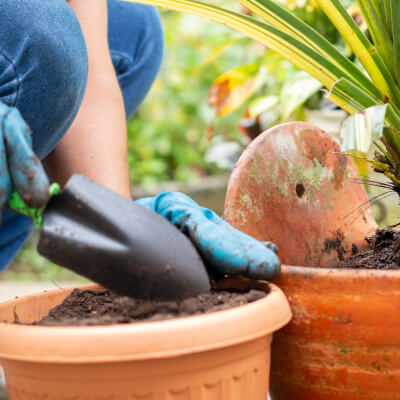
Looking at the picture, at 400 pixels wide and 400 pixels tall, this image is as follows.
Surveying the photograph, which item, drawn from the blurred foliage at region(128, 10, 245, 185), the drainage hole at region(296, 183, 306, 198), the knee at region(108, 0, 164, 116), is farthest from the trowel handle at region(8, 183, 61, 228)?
the blurred foliage at region(128, 10, 245, 185)

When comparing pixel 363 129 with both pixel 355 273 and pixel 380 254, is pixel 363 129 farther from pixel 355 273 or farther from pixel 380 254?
pixel 380 254

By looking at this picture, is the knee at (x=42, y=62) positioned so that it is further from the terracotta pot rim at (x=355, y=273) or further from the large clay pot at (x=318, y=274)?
the terracotta pot rim at (x=355, y=273)

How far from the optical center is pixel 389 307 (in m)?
0.69

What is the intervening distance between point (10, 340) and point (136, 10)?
108cm

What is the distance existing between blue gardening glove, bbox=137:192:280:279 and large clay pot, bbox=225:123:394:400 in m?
0.07

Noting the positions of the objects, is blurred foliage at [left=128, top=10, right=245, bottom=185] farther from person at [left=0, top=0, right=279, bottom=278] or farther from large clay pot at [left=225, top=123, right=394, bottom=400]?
large clay pot at [left=225, top=123, right=394, bottom=400]

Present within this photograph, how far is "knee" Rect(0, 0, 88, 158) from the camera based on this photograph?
0.83 meters

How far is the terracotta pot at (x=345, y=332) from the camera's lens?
688 millimetres

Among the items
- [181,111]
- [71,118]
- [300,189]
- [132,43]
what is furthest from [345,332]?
[181,111]

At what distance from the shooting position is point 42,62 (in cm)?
85

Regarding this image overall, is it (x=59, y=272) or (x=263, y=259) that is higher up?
(x=263, y=259)

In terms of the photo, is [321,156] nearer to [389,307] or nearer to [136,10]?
[389,307]

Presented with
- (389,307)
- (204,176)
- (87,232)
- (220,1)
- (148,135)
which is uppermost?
(220,1)

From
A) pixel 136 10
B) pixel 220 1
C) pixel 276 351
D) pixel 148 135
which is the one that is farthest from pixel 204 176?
pixel 276 351
